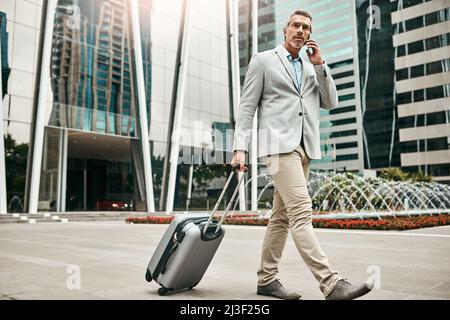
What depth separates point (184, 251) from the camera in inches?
122

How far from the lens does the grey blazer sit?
3107 mm

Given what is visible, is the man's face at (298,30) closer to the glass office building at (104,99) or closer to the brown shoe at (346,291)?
the brown shoe at (346,291)

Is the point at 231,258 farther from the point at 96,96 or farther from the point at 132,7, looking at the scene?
the point at 132,7

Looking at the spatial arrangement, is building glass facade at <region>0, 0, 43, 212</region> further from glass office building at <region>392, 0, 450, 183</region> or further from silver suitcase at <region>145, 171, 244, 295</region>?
glass office building at <region>392, 0, 450, 183</region>

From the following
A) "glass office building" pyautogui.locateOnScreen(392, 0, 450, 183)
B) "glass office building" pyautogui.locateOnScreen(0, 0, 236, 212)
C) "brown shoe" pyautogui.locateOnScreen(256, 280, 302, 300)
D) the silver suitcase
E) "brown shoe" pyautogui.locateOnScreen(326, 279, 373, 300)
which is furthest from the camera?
"glass office building" pyautogui.locateOnScreen(392, 0, 450, 183)

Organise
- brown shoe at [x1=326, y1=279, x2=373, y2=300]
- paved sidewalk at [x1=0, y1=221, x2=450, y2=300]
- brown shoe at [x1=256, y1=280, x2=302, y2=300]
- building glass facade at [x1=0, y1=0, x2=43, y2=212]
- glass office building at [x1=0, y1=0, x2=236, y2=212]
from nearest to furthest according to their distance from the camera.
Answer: brown shoe at [x1=326, y1=279, x2=373, y2=300]
brown shoe at [x1=256, y1=280, x2=302, y2=300]
paved sidewalk at [x1=0, y1=221, x2=450, y2=300]
building glass facade at [x1=0, y1=0, x2=43, y2=212]
glass office building at [x1=0, y1=0, x2=236, y2=212]

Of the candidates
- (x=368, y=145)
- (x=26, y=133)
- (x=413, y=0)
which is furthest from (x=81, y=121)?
(x=368, y=145)

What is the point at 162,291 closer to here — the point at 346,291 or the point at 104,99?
the point at 346,291

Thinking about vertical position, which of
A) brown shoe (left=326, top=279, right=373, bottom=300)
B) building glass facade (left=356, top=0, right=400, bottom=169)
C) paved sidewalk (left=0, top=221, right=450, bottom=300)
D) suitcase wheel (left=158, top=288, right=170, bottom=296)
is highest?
building glass facade (left=356, top=0, right=400, bottom=169)

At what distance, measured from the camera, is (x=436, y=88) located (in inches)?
2219

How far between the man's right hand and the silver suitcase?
0.11m

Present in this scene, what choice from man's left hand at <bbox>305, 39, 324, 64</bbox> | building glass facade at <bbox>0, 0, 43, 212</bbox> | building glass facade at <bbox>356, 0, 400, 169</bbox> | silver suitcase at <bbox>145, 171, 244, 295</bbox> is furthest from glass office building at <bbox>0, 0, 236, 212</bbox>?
building glass facade at <bbox>356, 0, 400, 169</bbox>

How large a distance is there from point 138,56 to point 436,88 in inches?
1785
